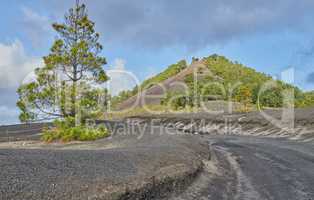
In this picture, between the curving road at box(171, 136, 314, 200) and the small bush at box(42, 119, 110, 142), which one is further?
the small bush at box(42, 119, 110, 142)

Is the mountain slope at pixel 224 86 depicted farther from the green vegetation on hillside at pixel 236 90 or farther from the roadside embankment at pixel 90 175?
the roadside embankment at pixel 90 175

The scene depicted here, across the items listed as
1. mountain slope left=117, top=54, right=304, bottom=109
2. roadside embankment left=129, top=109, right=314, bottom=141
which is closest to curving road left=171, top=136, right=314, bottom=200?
roadside embankment left=129, top=109, right=314, bottom=141

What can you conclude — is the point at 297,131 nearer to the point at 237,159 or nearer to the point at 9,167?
the point at 237,159

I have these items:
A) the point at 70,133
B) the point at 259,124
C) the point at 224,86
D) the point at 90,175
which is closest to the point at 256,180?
the point at 90,175

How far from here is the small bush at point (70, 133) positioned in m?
28.1

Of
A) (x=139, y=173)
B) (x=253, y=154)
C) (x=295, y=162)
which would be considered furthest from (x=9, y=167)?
(x=253, y=154)

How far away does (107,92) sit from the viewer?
31625 mm

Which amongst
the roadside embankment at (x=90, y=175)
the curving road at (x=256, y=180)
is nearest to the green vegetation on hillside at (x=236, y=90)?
the curving road at (x=256, y=180)

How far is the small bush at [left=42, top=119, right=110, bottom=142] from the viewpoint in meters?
28.1

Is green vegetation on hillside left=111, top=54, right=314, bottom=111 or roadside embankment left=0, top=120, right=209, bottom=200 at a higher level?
green vegetation on hillside left=111, top=54, right=314, bottom=111

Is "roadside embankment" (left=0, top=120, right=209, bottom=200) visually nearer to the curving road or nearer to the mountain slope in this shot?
the curving road

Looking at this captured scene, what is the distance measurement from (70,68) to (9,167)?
23.6 m

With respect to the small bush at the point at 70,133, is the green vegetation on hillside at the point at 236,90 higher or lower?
higher

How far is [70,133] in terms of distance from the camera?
92.7 ft
